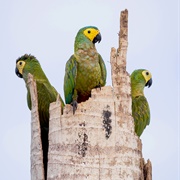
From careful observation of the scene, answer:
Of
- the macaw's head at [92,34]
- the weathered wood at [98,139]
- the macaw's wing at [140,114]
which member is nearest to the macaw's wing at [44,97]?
the macaw's head at [92,34]

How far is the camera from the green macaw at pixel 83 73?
771cm

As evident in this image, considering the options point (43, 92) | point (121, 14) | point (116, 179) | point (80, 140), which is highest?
point (121, 14)

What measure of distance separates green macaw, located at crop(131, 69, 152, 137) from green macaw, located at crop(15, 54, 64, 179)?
1.29m

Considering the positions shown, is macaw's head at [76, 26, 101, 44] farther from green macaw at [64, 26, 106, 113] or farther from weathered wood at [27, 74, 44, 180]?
weathered wood at [27, 74, 44, 180]

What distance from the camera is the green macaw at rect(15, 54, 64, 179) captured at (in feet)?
24.9

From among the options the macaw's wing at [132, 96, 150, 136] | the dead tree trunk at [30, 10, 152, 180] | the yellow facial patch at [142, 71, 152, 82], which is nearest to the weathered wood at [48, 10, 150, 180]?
the dead tree trunk at [30, 10, 152, 180]

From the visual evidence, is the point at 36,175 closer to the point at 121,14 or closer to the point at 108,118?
the point at 108,118

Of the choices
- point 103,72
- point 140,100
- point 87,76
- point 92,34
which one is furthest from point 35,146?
point 140,100

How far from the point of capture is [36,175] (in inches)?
268

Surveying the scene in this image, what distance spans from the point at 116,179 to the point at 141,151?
68 cm

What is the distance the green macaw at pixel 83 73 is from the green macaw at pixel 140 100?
0.86 m

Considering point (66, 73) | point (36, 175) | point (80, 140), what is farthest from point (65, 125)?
point (66, 73)

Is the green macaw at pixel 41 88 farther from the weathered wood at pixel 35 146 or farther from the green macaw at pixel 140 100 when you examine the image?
the green macaw at pixel 140 100

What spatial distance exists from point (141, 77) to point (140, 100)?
1.68 feet
